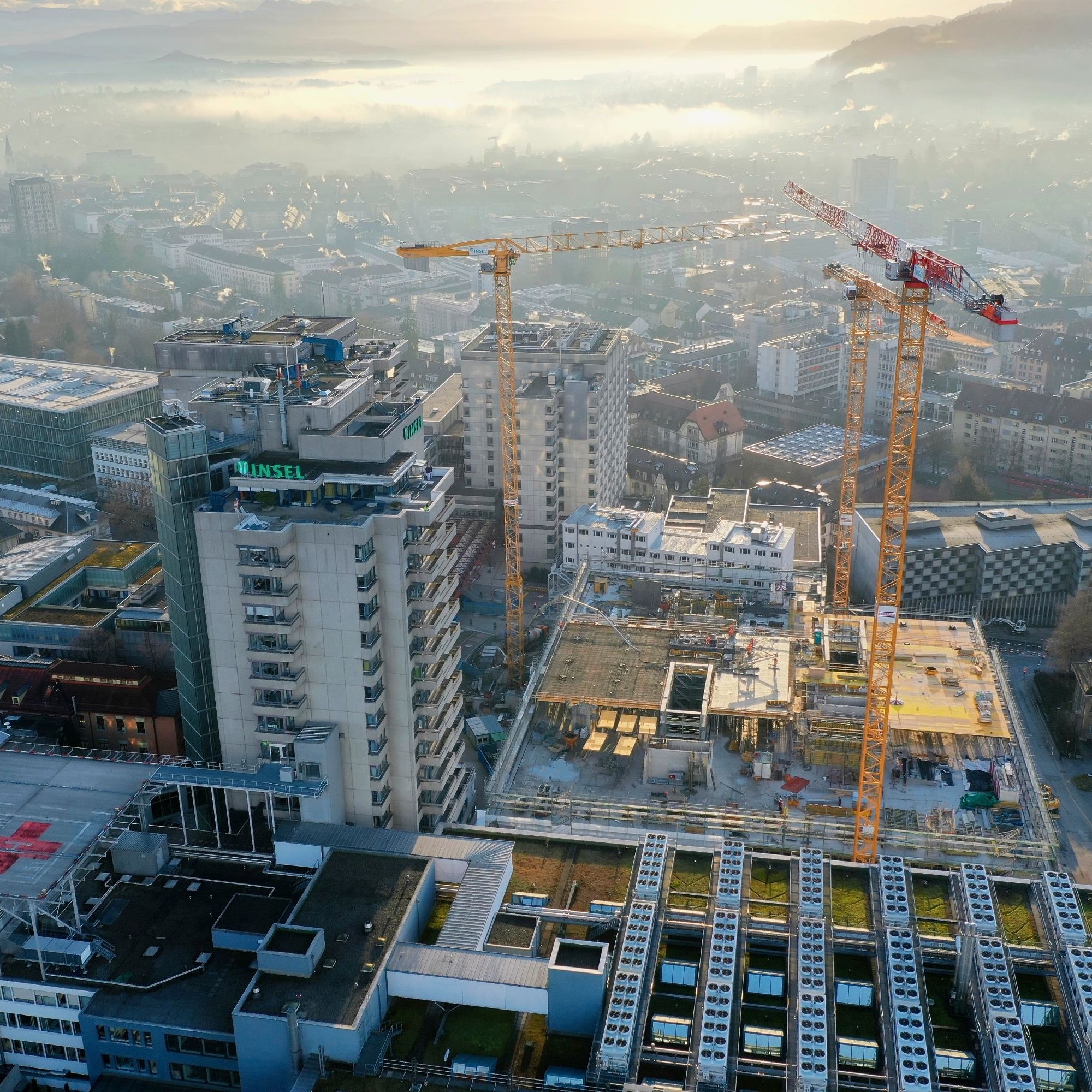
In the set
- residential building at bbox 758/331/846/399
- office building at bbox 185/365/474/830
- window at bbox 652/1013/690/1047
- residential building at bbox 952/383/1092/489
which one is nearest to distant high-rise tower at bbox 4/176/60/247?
residential building at bbox 758/331/846/399

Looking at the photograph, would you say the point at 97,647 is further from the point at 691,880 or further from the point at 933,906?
the point at 933,906

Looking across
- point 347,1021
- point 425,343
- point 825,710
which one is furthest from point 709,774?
point 425,343

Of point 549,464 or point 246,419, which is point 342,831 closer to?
point 246,419

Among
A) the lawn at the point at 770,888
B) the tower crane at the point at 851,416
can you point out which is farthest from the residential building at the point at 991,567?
the lawn at the point at 770,888

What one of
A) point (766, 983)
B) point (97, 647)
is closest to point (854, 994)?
point (766, 983)

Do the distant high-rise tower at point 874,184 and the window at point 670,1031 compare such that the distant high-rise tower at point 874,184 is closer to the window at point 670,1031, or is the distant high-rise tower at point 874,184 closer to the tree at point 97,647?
the tree at point 97,647
